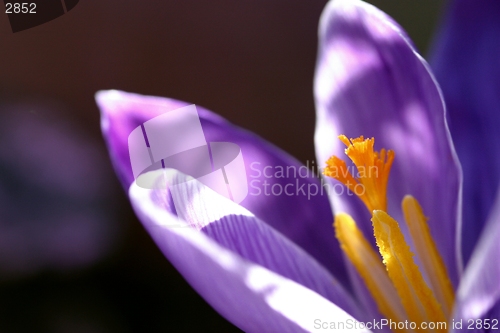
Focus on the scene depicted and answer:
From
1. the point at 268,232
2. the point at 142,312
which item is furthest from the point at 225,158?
the point at 142,312

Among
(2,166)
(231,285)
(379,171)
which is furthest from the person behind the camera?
(2,166)

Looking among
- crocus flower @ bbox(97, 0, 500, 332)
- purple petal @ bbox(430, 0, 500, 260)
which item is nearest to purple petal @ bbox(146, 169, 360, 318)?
crocus flower @ bbox(97, 0, 500, 332)

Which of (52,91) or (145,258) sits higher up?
(52,91)

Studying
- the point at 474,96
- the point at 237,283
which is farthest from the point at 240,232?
the point at 474,96

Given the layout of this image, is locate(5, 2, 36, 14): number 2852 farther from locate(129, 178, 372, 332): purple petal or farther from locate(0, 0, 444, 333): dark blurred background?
locate(129, 178, 372, 332): purple petal

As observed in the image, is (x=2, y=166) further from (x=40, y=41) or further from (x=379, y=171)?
(x=379, y=171)

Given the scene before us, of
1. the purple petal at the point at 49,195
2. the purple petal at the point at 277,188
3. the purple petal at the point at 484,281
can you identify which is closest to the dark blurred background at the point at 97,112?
the purple petal at the point at 49,195
